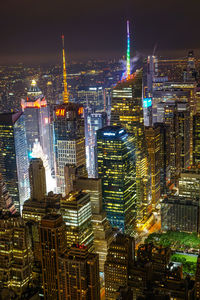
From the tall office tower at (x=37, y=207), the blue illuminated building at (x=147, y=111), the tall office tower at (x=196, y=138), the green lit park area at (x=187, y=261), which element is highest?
the blue illuminated building at (x=147, y=111)

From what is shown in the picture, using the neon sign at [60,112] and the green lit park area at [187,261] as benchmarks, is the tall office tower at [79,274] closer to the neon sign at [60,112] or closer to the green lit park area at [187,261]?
the green lit park area at [187,261]

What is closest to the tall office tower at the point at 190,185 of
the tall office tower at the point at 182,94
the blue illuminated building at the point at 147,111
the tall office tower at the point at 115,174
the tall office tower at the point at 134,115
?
the tall office tower at the point at 134,115

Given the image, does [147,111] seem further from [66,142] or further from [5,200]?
[5,200]

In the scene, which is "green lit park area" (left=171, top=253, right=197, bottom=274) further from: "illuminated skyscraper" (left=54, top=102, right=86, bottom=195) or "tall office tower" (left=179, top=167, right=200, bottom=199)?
"illuminated skyscraper" (left=54, top=102, right=86, bottom=195)

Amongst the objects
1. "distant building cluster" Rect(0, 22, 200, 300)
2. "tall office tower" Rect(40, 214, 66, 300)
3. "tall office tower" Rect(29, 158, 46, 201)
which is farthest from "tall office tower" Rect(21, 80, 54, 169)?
"tall office tower" Rect(40, 214, 66, 300)

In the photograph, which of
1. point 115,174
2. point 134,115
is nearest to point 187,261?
point 115,174

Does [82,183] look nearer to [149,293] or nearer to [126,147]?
[126,147]

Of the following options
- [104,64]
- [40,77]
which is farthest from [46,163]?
[104,64]
